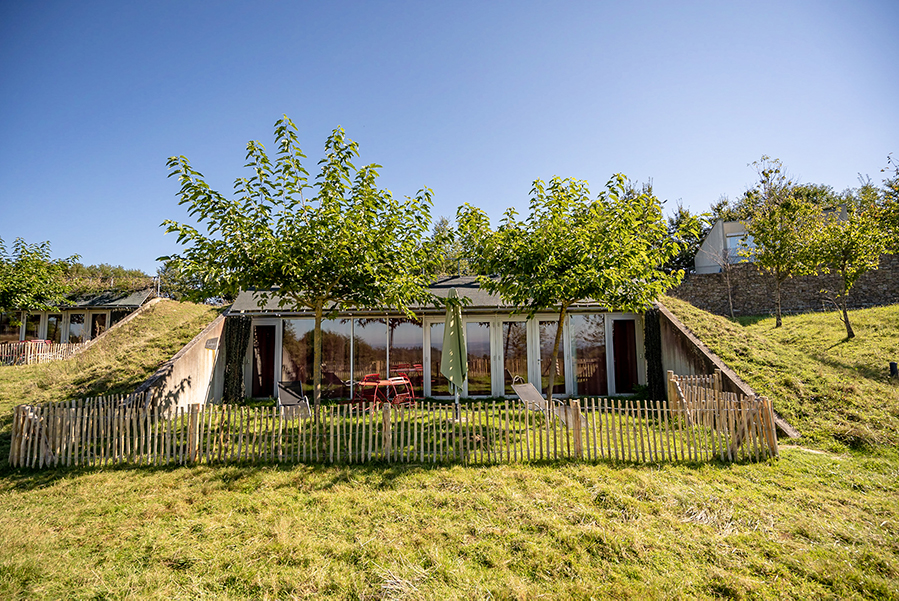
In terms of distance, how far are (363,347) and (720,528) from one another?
32.3 ft

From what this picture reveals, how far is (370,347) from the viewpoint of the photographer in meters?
12.4

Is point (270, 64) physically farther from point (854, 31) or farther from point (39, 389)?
point (854, 31)

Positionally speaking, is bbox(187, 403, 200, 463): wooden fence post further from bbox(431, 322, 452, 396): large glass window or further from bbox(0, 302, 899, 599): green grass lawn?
bbox(431, 322, 452, 396): large glass window

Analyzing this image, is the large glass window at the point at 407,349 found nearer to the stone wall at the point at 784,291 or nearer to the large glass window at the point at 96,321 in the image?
the stone wall at the point at 784,291

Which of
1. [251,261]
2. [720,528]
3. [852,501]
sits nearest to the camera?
[720,528]

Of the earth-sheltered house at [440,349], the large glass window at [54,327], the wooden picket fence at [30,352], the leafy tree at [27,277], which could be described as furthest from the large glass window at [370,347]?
the large glass window at [54,327]

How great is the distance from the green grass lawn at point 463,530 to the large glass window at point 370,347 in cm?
606

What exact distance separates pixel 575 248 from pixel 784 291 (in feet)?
58.1

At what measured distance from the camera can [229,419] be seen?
6.54 m

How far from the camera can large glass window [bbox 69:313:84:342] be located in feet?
81.7

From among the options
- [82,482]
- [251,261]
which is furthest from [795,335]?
[82,482]

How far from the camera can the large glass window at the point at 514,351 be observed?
12.4m

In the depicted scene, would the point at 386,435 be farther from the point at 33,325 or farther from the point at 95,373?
the point at 33,325

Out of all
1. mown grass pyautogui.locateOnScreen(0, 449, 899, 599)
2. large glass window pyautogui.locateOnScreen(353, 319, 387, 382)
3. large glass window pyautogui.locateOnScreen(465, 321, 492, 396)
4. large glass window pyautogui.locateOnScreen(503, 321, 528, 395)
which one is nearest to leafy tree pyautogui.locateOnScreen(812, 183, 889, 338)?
large glass window pyautogui.locateOnScreen(503, 321, 528, 395)
